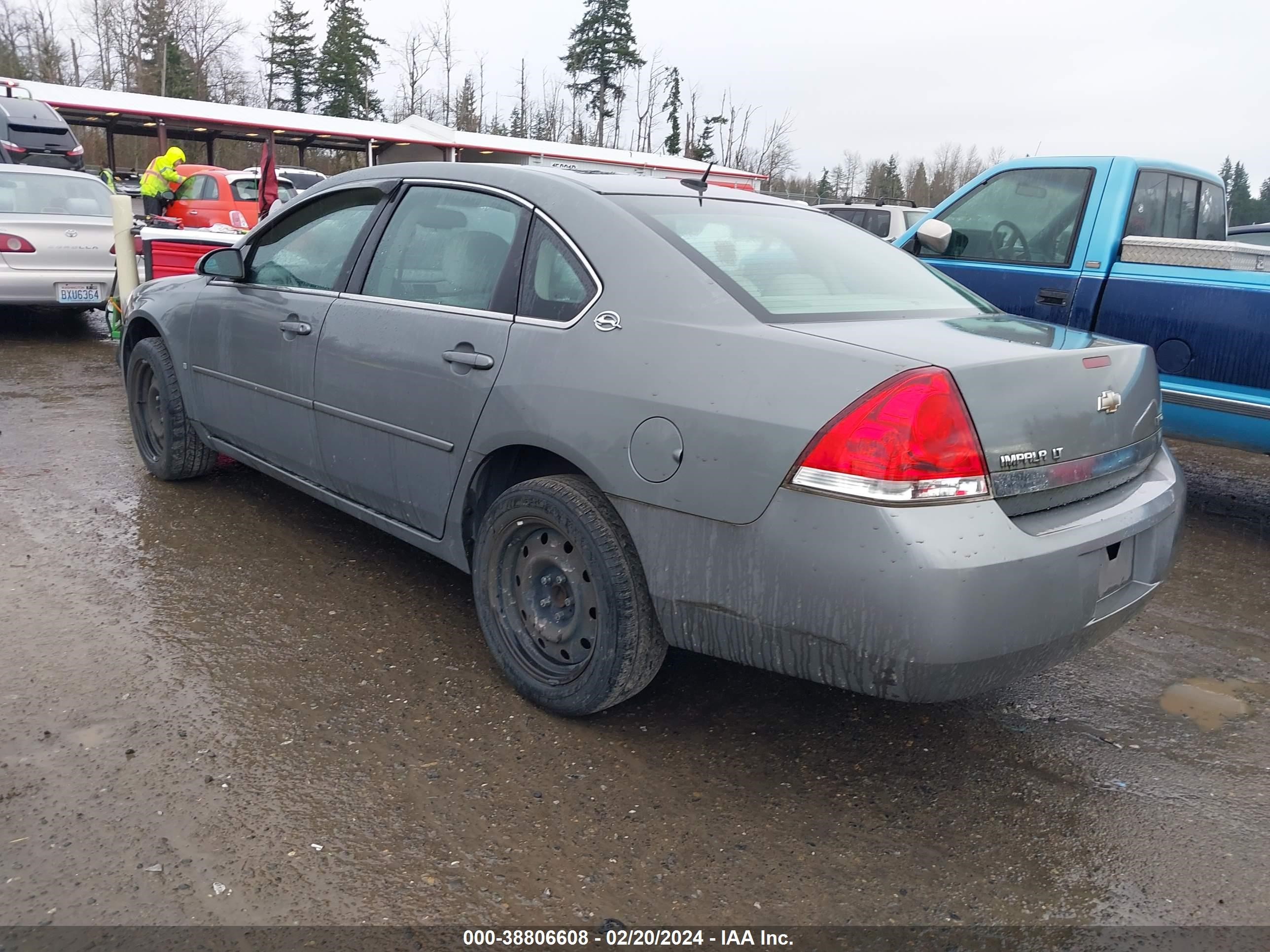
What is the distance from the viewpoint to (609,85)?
6131 centimetres

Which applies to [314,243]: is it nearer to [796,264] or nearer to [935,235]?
[796,264]

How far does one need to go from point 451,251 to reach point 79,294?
24.1ft

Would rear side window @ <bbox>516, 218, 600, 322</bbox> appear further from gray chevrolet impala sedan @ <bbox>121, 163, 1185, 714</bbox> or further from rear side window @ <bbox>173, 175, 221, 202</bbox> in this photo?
rear side window @ <bbox>173, 175, 221, 202</bbox>

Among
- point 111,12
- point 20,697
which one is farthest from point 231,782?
point 111,12

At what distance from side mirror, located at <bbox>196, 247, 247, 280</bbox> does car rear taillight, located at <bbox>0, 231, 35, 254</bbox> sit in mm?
5663

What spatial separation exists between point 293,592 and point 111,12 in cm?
7124

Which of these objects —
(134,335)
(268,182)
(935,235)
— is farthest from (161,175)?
(935,235)

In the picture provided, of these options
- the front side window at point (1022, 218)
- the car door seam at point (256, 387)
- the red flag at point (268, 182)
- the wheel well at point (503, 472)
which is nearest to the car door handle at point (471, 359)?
the wheel well at point (503, 472)

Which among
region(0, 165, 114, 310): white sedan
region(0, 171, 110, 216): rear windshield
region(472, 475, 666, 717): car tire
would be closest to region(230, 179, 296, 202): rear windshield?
region(0, 171, 110, 216): rear windshield

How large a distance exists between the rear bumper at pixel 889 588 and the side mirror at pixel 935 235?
117 inches

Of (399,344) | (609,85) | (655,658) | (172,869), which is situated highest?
(609,85)

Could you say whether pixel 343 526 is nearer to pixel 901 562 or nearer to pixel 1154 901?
pixel 901 562

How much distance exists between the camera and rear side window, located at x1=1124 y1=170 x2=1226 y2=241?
5.48m

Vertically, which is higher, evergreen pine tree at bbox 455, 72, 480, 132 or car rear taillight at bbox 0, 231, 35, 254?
evergreen pine tree at bbox 455, 72, 480, 132
